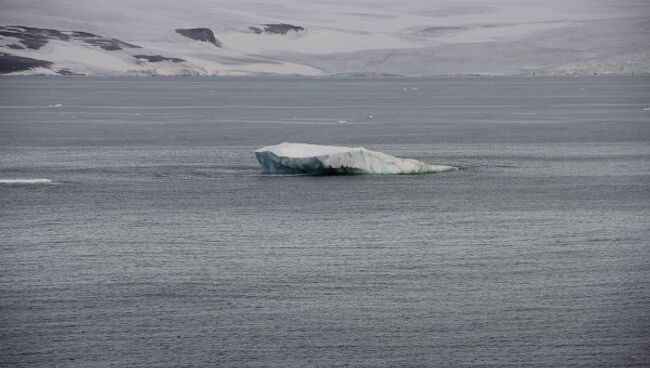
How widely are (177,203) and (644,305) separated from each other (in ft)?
31.8

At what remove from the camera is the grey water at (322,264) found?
1060cm

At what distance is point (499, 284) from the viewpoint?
1311 cm

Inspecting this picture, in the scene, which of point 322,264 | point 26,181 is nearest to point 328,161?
point 26,181

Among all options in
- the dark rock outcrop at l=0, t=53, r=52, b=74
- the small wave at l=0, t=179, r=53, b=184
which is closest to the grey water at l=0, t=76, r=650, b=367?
the small wave at l=0, t=179, r=53, b=184

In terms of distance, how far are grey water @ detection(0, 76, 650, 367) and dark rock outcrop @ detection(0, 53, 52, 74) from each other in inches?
6480

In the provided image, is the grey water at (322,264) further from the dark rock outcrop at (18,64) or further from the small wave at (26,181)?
the dark rock outcrop at (18,64)

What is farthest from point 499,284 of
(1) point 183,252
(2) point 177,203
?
(2) point 177,203

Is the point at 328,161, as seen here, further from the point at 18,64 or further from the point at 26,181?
the point at 18,64

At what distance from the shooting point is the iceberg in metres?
24.0

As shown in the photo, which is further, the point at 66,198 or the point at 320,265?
the point at 66,198

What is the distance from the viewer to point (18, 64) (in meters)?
190

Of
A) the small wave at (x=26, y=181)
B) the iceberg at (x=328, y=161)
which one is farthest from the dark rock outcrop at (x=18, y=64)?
the iceberg at (x=328, y=161)

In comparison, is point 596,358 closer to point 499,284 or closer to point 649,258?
point 499,284

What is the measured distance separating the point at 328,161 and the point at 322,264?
9839mm
